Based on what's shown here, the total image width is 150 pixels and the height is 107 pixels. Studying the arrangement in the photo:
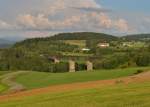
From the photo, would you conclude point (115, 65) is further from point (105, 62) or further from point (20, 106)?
point (20, 106)

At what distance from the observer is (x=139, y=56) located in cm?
10688

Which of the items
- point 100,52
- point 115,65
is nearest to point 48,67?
point 115,65

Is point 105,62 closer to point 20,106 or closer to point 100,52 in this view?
point 100,52

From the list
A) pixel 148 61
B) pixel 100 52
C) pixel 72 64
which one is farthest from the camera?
pixel 100 52

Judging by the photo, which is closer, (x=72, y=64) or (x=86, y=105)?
(x=86, y=105)

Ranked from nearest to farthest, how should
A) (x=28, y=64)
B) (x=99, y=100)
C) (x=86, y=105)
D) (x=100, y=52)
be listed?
(x=86, y=105) < (x=99, y=100) < (x=28, y=64) < (x=100, y=52)

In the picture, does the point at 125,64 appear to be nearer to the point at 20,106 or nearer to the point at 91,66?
the point at 91,66

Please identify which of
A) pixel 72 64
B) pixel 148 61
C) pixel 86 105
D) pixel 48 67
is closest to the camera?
pixel 86 105

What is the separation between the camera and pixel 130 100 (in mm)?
24656

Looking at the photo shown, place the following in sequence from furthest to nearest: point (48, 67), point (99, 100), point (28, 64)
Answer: point (28, 64), point (48, 67), point (99, 100)

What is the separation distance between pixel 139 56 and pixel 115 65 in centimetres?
756

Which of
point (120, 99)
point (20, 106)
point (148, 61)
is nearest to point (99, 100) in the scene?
point (120, 99)

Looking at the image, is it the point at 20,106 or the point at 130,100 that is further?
the point at 20,106

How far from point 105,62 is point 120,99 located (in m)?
87.6
